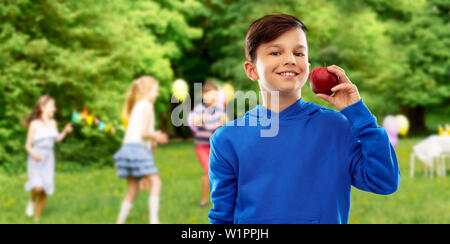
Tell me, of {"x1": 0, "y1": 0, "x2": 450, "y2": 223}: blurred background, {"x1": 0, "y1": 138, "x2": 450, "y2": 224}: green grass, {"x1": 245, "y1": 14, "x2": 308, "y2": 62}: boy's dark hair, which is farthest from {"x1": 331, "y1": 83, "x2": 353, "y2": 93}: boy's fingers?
{"x1": 0, "y1": 138, "x2": 450, "y2": 224}: green grass

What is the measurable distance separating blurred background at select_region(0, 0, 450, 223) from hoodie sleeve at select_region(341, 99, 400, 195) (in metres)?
3.21

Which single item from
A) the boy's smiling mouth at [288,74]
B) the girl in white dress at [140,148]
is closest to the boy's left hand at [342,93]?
the boy's smiling mouth at [288,74]

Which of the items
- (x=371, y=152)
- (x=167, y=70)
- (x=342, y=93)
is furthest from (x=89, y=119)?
(x=371, y=152)

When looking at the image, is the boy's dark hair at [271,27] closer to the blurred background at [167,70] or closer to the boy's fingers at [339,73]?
the boy's fingers at [339,73]

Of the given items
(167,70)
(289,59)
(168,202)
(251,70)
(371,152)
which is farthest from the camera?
(167,70)

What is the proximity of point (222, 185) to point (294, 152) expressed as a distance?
29cm

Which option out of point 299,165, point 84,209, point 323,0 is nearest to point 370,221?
point 84,209

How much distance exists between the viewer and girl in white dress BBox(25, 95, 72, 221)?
253 inches

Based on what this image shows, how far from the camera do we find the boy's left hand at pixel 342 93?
62.6 inches

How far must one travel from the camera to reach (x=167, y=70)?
61.3ft

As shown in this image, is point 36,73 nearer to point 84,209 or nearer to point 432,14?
point 84,209

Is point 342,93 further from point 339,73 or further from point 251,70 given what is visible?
point 251,70

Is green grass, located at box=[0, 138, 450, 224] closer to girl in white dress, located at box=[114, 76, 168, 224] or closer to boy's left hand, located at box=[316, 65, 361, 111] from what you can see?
girl in white dress, located at box=[114, 76, 168, 224]

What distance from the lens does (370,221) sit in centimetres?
607
